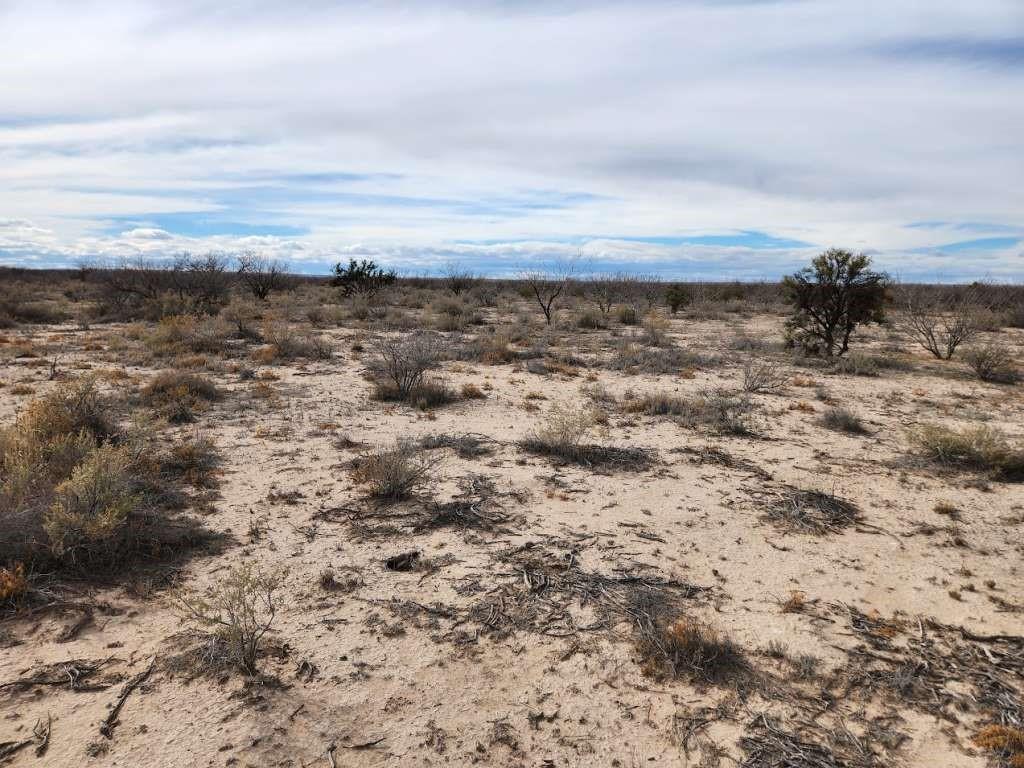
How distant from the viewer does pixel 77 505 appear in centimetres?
464

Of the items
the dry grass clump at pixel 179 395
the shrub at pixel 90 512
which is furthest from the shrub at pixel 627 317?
the shrub at pixel 90 512

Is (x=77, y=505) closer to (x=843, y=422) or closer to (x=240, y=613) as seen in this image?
(x=240, y=613)

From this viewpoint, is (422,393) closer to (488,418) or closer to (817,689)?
(488,418)

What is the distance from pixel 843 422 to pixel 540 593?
625 cm

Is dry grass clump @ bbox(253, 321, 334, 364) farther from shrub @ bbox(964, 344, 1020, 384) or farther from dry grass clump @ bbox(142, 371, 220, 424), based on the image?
shrub @ bbox(964, 344, 1020, 384)

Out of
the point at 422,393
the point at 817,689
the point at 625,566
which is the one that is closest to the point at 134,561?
the point at 625,566

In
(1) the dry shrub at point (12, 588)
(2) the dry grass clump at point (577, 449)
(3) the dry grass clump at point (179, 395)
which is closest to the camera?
(1) the dry shrub at point (12, 588)

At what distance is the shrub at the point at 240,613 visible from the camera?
3.48 metres

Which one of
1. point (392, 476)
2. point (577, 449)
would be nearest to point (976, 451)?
point (577, 449)

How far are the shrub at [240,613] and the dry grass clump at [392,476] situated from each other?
5.00 ft

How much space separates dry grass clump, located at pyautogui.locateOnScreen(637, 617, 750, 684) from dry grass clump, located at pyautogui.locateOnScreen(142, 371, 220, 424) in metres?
6.98

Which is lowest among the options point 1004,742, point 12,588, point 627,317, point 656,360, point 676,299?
point 1004,742

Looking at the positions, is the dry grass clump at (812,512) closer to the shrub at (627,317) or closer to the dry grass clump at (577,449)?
the dry grass clump at (577,449)

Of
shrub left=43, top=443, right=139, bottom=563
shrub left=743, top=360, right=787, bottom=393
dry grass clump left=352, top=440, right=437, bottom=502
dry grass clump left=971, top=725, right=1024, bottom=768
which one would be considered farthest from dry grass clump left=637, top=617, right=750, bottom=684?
shrub left=743, top=360, right=787, bottom=393
